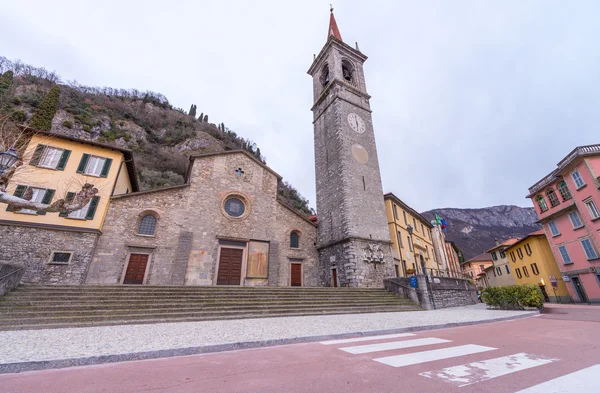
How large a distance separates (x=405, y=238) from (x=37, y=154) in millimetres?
25871

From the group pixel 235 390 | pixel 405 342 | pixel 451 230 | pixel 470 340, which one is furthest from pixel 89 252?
pixel 451 230

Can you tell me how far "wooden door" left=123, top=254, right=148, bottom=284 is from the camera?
1306cm

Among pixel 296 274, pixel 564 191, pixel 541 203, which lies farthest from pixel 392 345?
pixel 541 203

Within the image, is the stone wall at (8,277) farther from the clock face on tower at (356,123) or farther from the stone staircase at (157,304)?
the clock face on tower at (356,123)

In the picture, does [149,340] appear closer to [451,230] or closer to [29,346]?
[29,346]

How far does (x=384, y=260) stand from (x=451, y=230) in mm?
116123

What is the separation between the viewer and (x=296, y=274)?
17.2m

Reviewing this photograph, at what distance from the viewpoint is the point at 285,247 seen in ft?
57.1

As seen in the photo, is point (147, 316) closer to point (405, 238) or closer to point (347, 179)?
point (347, 179)

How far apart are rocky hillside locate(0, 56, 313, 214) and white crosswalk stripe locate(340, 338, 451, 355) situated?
34.4 meters

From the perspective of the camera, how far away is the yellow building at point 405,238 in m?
19.3

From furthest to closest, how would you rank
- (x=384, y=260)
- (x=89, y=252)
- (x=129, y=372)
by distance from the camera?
(x=384, y=260) → (x=89, y=252) → (x=129, y=372)

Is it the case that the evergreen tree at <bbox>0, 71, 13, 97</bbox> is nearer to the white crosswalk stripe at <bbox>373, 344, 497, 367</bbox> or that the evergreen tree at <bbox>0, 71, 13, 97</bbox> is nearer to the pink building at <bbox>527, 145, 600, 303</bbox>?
the white crosswalk stripe at <bbox>373, 344, 497, 367</bbox>

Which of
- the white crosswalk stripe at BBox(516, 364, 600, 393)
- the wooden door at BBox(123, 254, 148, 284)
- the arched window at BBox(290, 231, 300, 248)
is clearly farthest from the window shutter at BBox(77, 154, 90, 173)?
the white crosswalk stripe at BBox(516, 364, 600, 393)
